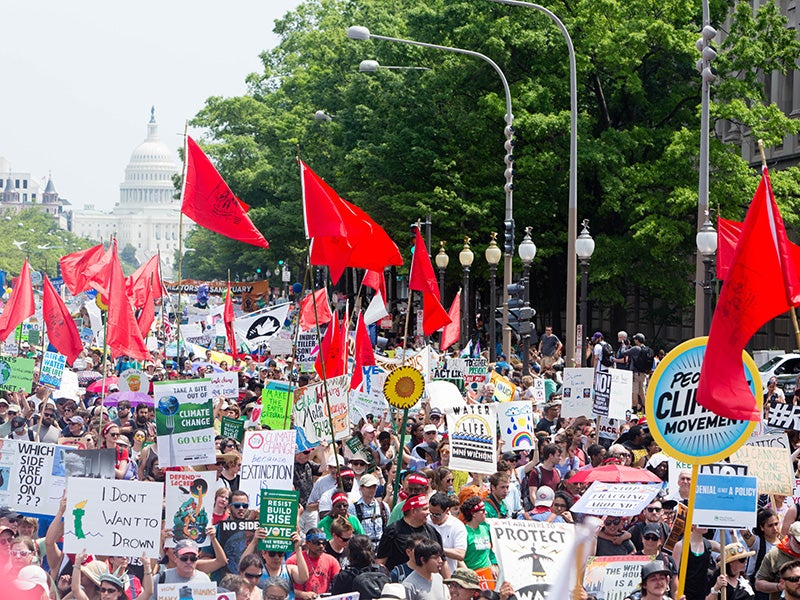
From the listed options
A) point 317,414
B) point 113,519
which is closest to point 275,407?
point 317,414

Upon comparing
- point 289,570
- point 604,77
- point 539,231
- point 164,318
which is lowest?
point 289,570

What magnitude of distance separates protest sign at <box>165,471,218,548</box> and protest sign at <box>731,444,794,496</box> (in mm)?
3932

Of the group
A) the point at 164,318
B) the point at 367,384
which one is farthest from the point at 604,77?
the point at 367,384

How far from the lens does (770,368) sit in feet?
100

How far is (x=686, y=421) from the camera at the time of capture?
8.99m

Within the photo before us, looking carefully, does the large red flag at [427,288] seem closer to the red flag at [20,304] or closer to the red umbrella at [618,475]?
the red flag at [20,304]

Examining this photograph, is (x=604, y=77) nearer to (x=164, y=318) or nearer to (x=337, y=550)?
(x=164, y=318)

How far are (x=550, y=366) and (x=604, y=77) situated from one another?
1521 centimetres

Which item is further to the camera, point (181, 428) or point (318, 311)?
point (318, 311)

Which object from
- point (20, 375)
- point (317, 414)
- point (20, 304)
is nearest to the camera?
point (317, 414)

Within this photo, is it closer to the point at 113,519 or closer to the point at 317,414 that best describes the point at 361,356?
the point at 317,414

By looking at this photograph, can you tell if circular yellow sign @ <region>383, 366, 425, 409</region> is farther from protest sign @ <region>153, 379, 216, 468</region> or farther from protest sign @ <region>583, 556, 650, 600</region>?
protest sign @ <region>583, 556, 650, 600</region>

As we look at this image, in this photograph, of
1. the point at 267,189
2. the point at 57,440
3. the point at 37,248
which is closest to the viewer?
the point at 57,440

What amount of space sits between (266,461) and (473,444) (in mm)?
2285
